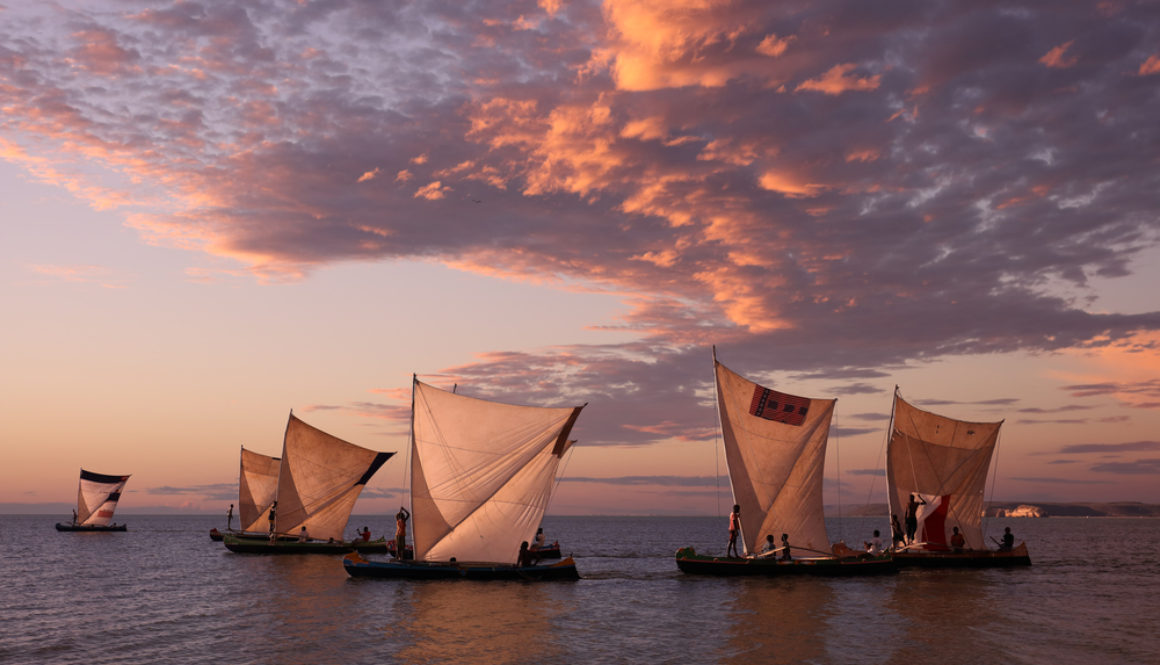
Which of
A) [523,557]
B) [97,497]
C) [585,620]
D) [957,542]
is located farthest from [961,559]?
[97,497]

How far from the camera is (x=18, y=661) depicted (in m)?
31.2

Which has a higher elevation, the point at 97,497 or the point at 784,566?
the point at 97,497

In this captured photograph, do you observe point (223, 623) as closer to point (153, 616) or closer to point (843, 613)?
point (153, 616)

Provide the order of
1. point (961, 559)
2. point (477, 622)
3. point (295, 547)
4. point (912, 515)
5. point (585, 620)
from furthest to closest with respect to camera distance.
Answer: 1. point (295, 547)
2. point (961, 559)
3. point (912, 515)
4. point (585, 620)
5. point (477, 622)

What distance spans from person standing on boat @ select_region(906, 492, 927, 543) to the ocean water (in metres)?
2.56

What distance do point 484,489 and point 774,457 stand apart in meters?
16.4

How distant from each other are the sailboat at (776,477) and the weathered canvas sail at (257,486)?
1858 inches

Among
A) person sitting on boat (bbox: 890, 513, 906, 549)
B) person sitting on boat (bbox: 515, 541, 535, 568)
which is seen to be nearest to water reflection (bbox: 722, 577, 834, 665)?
person sitting on boat (bbox: 890, 513, 906, 549)

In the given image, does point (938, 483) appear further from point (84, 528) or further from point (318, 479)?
point (84, 528)

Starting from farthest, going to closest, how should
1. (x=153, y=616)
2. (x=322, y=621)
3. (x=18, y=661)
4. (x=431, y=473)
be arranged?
(x=431, y=473) < (x=153, y=616) < (x=322, y=621) < (x=18, y=661)

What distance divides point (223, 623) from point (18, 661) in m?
9.13

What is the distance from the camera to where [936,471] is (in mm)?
60312

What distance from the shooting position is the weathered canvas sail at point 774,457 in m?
51.2

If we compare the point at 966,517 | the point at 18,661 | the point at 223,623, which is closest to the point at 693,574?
the point at 966,517
